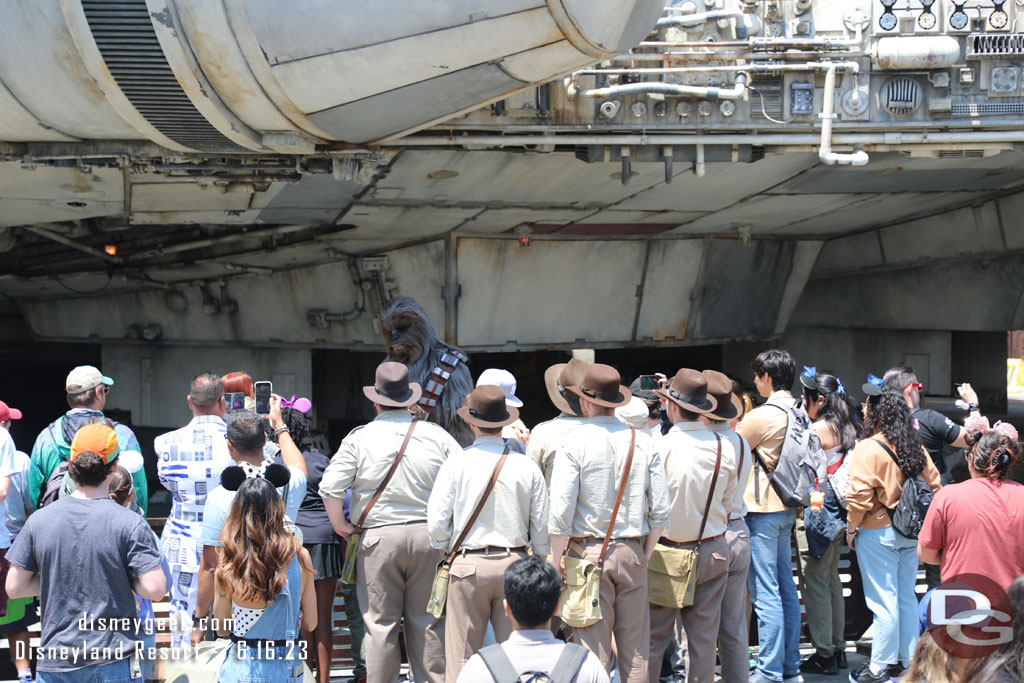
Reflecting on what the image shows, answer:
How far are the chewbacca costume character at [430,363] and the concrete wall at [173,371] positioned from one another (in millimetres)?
4466

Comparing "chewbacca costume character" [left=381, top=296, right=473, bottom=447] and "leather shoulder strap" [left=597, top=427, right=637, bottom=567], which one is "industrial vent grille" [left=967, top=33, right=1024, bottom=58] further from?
"leather shoulder strap" [left=597, top=427, right=637, bottom=567]

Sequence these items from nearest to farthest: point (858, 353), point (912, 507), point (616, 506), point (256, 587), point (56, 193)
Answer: point (256, 587) → point (616, 506) → point (912, 507) → point (56, 193) → point (858, 353)

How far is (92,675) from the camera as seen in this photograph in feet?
13.6

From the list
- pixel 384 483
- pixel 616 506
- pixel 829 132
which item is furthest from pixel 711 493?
pixel 829 132

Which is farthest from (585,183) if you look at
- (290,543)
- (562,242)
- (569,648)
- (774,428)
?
(569,648)

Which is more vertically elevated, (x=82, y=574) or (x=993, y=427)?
(x=993, y=427)

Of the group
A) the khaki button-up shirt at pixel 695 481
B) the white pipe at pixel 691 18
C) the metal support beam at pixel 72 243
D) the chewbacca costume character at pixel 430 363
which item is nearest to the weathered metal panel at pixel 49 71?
the chewbacca costume character at pixel 430 363

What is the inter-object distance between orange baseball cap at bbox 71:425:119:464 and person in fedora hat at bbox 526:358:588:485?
2001 mm

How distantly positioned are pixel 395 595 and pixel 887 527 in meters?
2.79

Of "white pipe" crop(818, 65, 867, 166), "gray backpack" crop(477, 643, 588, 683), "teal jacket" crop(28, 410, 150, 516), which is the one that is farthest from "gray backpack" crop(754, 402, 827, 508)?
"teal jacket" crop(28, 410, 150, 516)

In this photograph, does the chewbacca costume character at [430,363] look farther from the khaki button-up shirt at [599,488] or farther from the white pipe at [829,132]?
the white pipe at [829,132]

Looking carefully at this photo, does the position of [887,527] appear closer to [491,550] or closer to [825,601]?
[825,601]

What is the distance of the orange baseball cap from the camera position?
4.23 meters

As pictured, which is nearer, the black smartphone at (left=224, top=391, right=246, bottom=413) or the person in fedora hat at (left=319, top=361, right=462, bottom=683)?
the person in fedora hat at (left=319, top=361, right=462, bottom=683)
